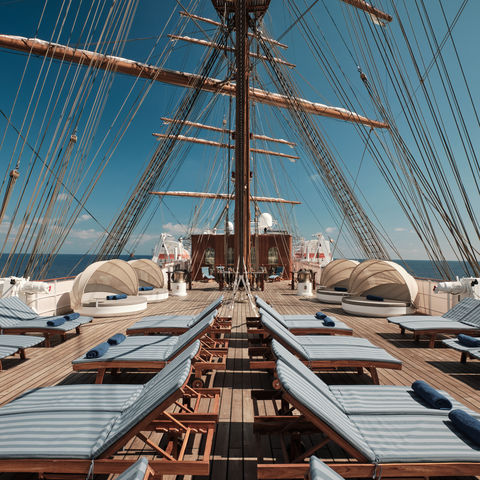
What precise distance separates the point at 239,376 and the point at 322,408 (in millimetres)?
2383

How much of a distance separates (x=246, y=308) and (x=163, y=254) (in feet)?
55.0

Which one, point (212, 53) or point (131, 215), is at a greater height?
point (212, 53)

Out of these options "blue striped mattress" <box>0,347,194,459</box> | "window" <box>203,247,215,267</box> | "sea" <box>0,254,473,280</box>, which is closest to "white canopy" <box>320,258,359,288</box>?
"sea" <box>0,254,473,280</box>

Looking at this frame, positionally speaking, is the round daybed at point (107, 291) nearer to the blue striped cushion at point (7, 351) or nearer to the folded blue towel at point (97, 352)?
the blue striped cushion at point (7, 351)

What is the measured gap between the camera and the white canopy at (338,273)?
1183 centimetres

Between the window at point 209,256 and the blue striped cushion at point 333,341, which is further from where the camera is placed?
the window at point 209,256

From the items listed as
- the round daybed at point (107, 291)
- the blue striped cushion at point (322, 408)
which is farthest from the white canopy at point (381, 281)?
the blue striped cushion at point (322, 408)

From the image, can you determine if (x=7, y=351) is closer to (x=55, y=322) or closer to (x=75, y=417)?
(x=55, y=322)

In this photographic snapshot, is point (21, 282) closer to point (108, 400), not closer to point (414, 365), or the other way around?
point (108, 400)

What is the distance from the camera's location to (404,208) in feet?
23.4

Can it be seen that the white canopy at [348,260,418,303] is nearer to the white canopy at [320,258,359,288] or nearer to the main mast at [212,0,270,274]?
the white canopy at [320,258,359,288]

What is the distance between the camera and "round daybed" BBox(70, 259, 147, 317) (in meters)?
7.96

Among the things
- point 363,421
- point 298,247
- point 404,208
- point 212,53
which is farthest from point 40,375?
point 298,247

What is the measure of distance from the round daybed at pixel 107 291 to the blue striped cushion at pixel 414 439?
733 centimetres
